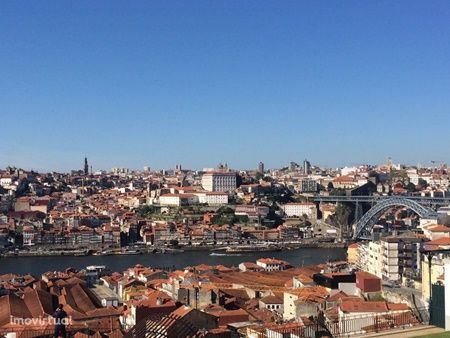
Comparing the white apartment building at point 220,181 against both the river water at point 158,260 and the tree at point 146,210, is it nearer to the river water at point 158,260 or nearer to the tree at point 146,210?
the tree at point 146,210

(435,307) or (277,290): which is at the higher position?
(435,307)

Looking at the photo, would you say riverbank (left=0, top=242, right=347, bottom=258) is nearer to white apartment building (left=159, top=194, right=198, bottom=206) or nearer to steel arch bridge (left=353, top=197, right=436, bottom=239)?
steel arch bridge (left=353, top=197, right=436, bottom=239)

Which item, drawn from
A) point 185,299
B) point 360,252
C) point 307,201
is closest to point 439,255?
point 185,299

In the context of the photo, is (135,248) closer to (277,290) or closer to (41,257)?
(41,257)

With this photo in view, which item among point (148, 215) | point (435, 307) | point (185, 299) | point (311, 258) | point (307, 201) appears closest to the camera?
point (435, 307)

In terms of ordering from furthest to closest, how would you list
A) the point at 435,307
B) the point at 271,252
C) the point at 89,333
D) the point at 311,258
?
the point at 271,252 → the point at 311,258 → the point at 89,333 → the point at 435,307

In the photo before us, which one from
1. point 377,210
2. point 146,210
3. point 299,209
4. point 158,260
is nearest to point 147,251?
point 158,260

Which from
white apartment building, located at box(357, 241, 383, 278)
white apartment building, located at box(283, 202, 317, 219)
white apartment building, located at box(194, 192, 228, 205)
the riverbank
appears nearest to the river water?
the riverbank

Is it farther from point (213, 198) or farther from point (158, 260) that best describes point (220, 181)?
point (158, 260)
